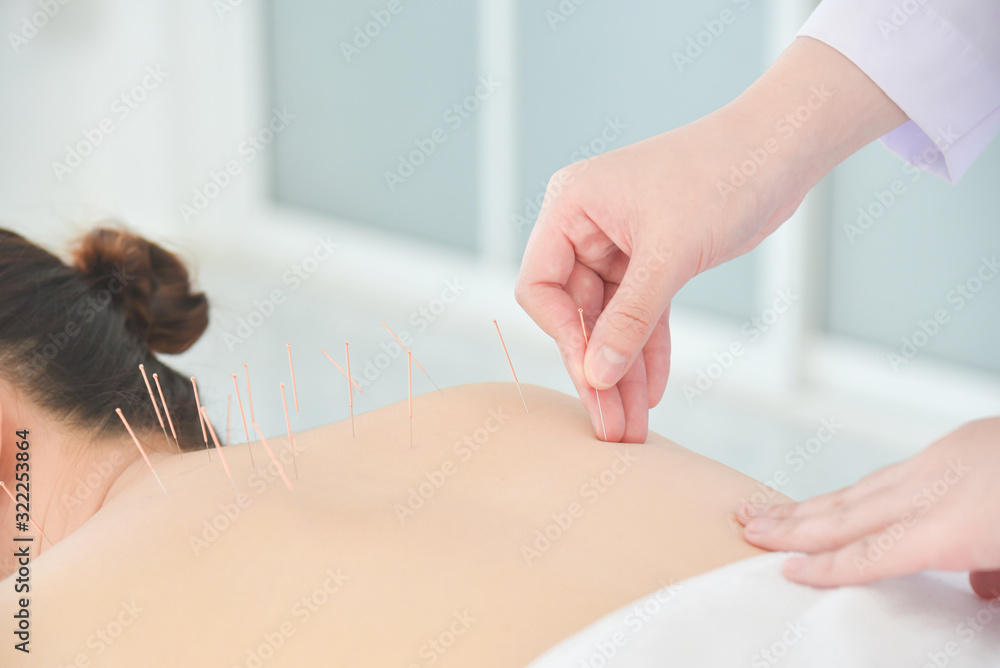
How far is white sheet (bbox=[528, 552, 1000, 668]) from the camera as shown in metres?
0.75

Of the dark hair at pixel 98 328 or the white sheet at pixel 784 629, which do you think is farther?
the dark hair at pixel 98 328

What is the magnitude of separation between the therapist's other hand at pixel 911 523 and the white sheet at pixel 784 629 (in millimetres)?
25

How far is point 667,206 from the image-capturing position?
1.15 metres

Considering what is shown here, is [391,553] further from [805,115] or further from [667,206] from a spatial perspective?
[805,115]

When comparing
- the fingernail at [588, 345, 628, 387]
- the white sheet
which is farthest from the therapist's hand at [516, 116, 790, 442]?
the white sheet

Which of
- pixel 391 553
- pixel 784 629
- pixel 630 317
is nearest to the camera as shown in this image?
pixel 784 629

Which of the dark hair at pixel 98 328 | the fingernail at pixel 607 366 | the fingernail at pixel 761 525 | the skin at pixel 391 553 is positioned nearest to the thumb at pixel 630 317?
the fingernail at pixel 607 366

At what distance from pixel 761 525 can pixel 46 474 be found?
92 cm

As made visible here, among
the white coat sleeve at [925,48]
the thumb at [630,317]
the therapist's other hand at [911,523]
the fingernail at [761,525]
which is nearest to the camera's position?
the therapist's other hand at [911,523]

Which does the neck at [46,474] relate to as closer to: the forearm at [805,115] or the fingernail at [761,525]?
the fingernail at [761,525]

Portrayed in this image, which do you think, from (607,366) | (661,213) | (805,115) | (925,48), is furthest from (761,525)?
(925,48)

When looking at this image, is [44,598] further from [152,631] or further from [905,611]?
[905,611]

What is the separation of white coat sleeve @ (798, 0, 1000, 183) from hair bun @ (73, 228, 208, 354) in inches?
40.2

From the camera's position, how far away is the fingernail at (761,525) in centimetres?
90
